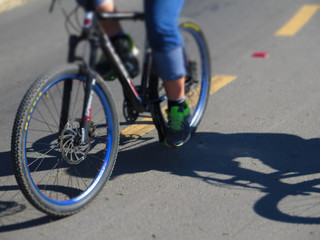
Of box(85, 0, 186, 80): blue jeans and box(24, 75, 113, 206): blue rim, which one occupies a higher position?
box(85, 0, 186, 80): blue jeans

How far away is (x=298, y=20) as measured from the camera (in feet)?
24.8

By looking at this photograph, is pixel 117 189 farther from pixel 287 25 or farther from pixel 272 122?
pixel 287 25

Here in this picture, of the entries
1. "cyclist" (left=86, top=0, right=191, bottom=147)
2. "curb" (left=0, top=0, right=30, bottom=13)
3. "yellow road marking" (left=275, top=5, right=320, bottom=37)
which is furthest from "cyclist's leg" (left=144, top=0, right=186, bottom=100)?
"curb" (left=0, top=0, right=30, bottom=13)

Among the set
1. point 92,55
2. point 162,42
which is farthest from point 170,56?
point 92,55

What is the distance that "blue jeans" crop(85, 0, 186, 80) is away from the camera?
343 cm

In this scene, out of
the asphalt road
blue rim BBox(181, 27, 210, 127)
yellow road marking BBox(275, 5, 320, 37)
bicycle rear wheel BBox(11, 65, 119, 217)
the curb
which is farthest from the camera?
the curb

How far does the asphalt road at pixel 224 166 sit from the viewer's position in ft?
11.1

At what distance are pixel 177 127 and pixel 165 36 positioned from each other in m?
0.80

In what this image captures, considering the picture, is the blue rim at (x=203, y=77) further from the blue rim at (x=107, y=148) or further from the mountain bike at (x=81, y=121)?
the blue rim at (x=107, y=148)

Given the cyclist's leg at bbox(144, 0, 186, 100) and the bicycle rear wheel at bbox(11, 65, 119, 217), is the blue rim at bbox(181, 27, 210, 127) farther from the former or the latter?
the bicycle rear wheel at bbox(11, 65, 119, 217)

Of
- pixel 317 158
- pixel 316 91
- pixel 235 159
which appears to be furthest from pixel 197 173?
pixel 316 91

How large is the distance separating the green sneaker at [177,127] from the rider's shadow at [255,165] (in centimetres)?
17

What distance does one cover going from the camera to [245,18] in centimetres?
777

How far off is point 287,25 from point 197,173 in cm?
398
